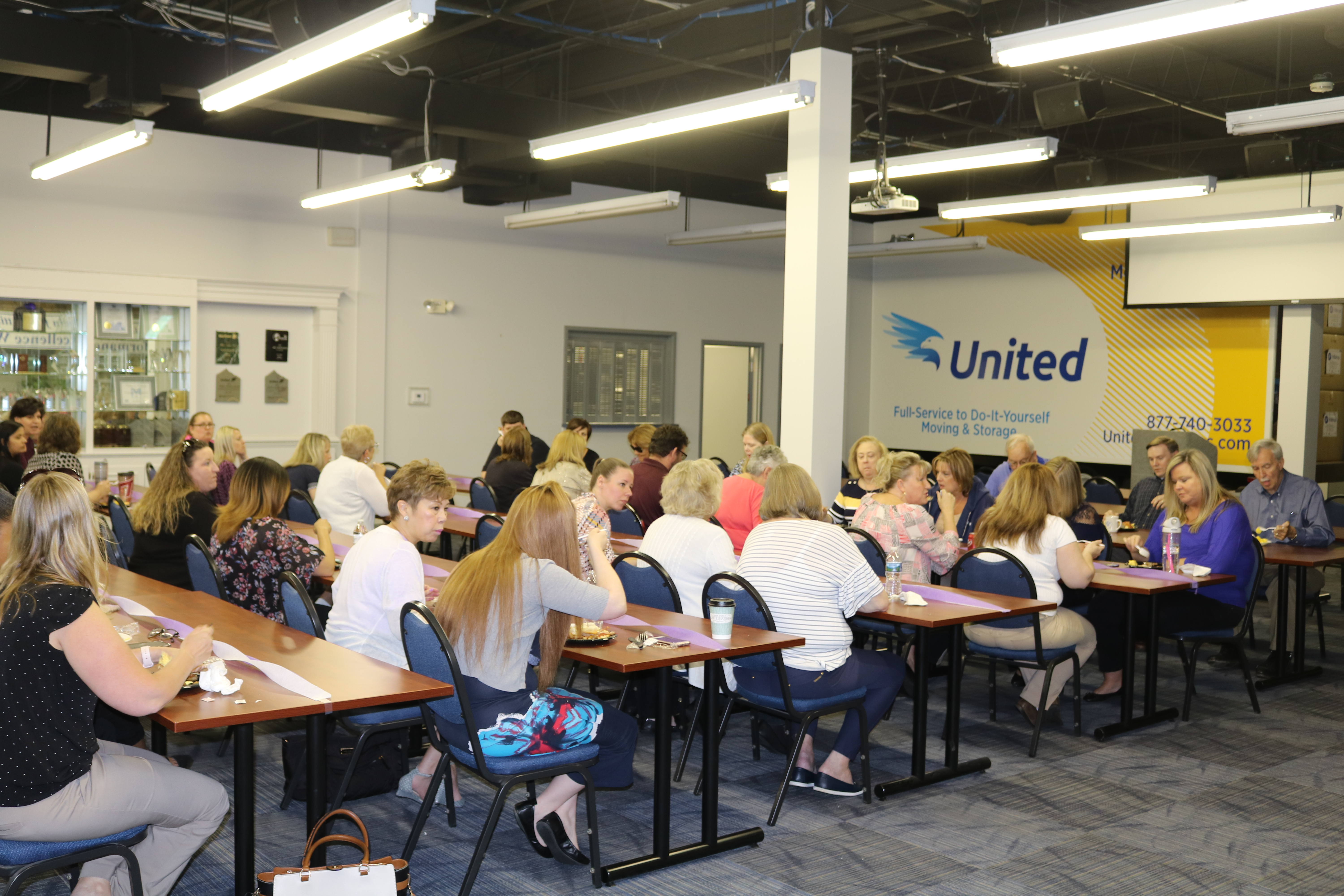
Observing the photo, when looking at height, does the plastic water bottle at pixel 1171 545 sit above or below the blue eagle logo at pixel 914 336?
below

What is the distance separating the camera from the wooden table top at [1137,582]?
4.66 m

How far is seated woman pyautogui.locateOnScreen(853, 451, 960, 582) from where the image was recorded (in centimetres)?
500

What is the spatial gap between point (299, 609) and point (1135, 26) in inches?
141

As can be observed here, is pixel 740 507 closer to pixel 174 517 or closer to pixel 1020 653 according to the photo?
pixel 1020 653

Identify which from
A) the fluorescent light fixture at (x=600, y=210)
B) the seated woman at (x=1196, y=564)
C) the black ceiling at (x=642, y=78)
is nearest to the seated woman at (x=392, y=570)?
the seated woman at (x=1196, y=564)

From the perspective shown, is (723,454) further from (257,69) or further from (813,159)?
(257,69)

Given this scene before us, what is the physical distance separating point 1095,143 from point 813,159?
4716 millimetres

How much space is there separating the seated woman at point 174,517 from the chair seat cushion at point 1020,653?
3280 millimetres

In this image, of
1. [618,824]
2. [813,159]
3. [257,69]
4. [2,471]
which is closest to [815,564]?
[618,824]

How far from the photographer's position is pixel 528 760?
3.03 metres

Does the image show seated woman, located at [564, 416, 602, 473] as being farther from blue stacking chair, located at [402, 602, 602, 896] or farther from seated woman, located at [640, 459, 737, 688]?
blue stacking chair, located at [402, 602, 602, 896]

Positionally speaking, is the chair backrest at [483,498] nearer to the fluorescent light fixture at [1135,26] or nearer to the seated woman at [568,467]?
the seated woman at [568,467]

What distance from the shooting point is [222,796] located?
2719 millimetres

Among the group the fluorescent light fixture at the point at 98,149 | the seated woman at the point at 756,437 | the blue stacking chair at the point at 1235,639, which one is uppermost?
the fluorescent light fixture at the point at 98,149
